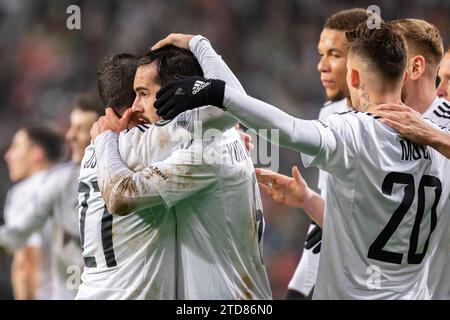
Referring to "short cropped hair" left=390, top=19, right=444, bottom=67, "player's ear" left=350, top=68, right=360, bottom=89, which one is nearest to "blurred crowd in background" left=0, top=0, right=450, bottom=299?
"short cropped hair" left=390, top=19, right=444, bottom=67

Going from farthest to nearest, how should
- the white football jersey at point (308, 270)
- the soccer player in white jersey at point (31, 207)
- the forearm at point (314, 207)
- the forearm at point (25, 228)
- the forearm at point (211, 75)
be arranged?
the soccer player in white jersey at point (31, 207) < the forearm at point (25, 228) < the white football jersey at point (308, 270) < the forearm at point (314, 207) < the forearm at point (211, 75)

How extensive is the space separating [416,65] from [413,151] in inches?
25.4

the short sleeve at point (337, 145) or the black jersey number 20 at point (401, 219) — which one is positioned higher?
the short sleeve at point (337, 145)

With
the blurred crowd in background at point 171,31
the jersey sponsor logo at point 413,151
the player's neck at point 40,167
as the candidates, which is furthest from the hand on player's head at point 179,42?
the blurred crowd in background at point 171,31

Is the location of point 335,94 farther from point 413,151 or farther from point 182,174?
point 182,174

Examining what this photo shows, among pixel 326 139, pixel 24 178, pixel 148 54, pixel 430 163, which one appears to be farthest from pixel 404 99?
pixel 24 178

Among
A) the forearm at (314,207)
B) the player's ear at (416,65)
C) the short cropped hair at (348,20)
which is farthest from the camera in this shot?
the short cropped hair at (348,20)

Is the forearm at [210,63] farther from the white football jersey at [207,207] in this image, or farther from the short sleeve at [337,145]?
the short sleeve at [337,145]

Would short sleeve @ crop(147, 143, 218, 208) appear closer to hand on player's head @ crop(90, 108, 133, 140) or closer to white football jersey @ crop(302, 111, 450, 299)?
hand on player's head @ crop(90, 108, 133, 140)

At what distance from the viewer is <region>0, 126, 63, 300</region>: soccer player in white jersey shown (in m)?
5.47

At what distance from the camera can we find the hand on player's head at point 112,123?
3461mm

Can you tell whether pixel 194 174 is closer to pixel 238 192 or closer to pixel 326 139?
pixel 238 192

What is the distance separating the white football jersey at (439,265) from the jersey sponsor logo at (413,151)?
596 millimetres

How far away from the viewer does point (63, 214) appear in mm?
5234
